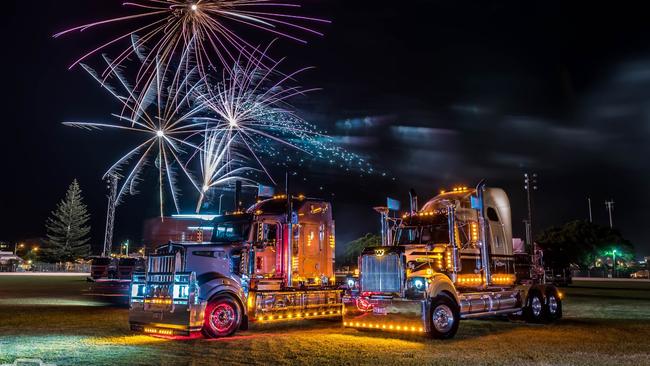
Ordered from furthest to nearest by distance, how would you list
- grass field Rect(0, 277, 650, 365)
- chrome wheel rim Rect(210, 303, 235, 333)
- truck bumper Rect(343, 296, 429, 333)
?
1. chrome wheel rim Rect(210, 303, 235, 333)
2. truck bumper Rect(343, 296, 429, 333)
3. grass field Rect(0, 277, 650, 365)

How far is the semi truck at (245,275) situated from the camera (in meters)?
13.6

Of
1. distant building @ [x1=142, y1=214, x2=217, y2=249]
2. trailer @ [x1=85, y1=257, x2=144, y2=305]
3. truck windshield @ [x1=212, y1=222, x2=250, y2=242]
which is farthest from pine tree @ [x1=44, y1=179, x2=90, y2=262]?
truck windshield @ [x1=212, y1=222, x2=250, y2=242]

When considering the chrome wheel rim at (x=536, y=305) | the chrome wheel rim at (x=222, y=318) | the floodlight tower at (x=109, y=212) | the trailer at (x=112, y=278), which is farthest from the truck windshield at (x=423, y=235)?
the floodlight tower at (x=109, y=212)

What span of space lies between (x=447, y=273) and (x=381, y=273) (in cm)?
189

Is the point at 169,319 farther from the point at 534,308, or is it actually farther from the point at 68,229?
the point at 68,229

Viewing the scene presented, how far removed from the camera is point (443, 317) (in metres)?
13.6

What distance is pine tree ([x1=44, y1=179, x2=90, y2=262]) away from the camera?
307 feet

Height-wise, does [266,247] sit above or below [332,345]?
above

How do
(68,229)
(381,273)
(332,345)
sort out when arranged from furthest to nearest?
(68,229), (381,273), (332,345)

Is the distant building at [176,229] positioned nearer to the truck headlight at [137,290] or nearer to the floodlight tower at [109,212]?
the truck headlight at [137,290]

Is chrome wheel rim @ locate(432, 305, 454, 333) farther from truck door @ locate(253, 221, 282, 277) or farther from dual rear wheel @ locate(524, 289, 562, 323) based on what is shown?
truck door @ locate(253, 221, 282, 277)

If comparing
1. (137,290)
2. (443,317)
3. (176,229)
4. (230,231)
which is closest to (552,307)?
(443,317)

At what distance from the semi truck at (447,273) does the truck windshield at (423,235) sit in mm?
31

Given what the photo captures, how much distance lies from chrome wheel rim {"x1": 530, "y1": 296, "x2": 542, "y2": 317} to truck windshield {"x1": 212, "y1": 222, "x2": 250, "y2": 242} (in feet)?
32.2
